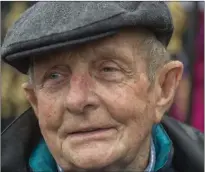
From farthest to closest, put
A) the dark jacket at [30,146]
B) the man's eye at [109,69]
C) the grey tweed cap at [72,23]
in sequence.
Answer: the dark jacket at [30,146]
the man's eye at [109,69]
the grey tweed cap at [72,23]

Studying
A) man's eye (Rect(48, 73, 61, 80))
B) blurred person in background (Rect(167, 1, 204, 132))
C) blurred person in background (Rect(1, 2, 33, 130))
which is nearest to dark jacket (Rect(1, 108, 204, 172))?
man's eye (Rect(48, 73, 61, 80))

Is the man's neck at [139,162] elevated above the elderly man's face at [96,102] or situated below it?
below

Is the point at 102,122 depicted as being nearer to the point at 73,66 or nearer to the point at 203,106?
the point at 73,66

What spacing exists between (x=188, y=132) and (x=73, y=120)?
77 cm

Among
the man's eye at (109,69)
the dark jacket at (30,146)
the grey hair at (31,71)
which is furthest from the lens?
the dark jacket at (30,146)

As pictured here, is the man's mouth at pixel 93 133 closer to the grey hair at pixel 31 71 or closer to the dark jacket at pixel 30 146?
the grey hair at pixel 31 71

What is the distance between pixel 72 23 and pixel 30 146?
67cm

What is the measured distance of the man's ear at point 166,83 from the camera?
1733 millimetres

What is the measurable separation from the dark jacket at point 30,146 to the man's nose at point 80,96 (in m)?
0.47

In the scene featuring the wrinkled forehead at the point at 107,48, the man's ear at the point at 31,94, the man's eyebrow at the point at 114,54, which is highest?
the wrinkled forehead at the point at 107,48

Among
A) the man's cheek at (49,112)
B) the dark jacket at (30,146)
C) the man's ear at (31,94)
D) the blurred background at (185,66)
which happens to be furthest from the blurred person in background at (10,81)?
the man's cheek at (49,112)

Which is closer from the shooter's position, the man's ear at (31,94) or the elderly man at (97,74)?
the elderly man at (97,74)

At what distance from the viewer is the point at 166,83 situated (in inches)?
69.4

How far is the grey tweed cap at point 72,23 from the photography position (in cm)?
148
